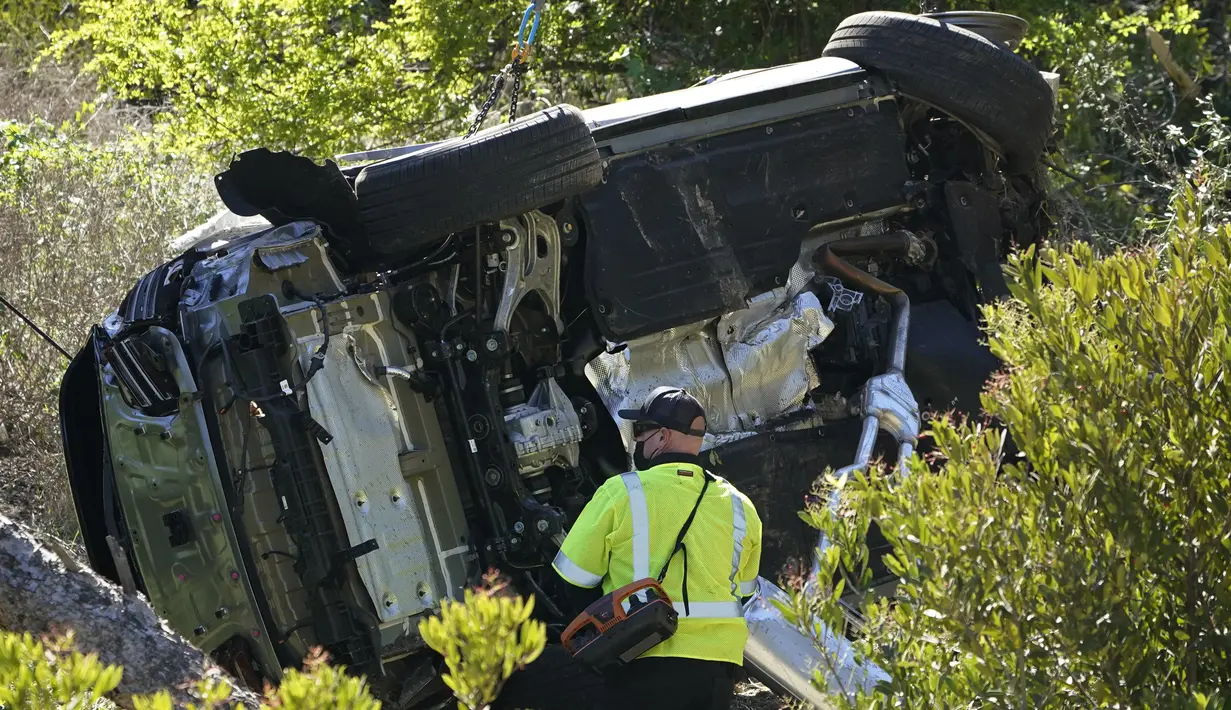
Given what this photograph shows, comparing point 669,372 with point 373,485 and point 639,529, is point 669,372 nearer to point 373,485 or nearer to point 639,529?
point 373,485

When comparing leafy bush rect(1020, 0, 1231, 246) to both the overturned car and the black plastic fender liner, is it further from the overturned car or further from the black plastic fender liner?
the black plastic fender liner

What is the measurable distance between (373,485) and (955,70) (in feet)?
9.78

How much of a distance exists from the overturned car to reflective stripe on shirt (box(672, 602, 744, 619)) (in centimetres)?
27

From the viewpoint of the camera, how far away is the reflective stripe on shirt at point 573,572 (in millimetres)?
3955

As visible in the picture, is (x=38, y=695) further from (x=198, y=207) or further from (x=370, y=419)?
(x=198, y=207)

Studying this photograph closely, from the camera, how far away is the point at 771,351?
5.77 m

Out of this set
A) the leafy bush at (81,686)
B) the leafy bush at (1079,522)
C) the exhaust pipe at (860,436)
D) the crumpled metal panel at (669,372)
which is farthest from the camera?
the crumpled metal panel at (669,372)

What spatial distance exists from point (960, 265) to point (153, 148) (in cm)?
690

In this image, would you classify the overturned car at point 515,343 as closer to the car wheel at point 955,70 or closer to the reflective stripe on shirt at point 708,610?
the car wheel at point 955,70

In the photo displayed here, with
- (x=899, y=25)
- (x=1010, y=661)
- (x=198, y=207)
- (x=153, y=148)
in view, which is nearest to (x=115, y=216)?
(x=198, y=207)

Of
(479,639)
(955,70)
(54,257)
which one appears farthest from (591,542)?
(54,257)

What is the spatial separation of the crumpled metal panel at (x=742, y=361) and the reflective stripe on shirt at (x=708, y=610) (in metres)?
1.53

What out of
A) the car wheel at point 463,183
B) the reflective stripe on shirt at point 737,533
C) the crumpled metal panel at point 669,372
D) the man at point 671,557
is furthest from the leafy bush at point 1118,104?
the man at point 671,557

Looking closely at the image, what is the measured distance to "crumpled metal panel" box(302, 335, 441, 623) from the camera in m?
4.82
